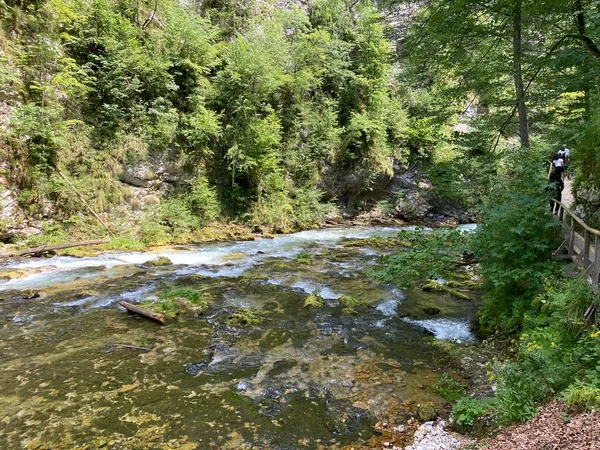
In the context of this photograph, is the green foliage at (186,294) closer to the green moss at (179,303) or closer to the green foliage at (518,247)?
the green moss at (179,303)

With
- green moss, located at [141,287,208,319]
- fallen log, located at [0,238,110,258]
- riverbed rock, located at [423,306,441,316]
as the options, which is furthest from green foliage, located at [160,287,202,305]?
riverbed rock, located at [423,306,441,316]

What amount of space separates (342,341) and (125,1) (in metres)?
18.2

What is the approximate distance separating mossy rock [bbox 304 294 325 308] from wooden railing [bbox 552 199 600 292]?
5.07 meters

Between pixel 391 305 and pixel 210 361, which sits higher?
pixel 210 361

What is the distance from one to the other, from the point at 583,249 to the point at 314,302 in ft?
18.3

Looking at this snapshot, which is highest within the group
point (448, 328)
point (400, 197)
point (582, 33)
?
point (582, 33)

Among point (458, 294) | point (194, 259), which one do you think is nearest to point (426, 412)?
point (458, 294)

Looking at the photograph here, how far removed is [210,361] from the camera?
20.8 ft

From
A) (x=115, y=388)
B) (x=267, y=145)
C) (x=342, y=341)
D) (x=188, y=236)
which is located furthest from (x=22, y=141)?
(x=342, y=341)

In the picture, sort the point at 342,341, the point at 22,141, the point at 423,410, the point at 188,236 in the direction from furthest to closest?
the point at 188,236, the point at 22,141, the point at 342,341, the point at 423,410

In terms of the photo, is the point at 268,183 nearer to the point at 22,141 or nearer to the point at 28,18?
the point at 22,141

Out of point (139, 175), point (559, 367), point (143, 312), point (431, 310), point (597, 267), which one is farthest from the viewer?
point (139, 175)

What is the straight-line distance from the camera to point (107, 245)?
1335cm

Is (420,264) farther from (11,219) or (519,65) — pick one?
(11,219)
